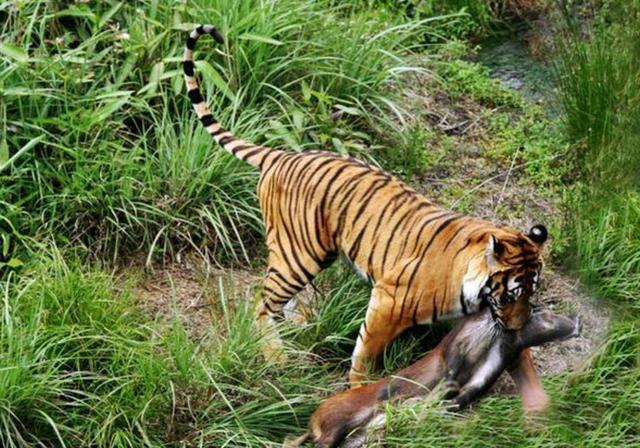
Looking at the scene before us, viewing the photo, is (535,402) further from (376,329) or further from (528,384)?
(376,329)

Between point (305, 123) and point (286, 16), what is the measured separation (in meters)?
0.65

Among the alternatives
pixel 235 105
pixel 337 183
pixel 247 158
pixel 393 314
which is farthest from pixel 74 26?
pixel 393 314

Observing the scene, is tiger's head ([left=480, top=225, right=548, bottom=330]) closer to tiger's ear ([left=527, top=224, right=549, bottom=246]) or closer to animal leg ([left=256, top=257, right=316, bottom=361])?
tiger's ear ([left=527, top=224, right=549, bottom=246])

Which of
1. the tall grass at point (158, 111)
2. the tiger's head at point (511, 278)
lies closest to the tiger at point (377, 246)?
the tiger's head at point (511, 278)

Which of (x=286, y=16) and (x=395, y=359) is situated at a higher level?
(x=286, y=16)

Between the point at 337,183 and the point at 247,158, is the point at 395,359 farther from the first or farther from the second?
the point at 247,158

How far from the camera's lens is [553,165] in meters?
7.23

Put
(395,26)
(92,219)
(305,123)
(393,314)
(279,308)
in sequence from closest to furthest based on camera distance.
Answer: (393,314)
(279,308)
(92,219)
(305,123)
(395,26)

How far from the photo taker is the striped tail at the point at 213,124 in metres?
6.01

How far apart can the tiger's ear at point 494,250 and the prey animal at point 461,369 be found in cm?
21

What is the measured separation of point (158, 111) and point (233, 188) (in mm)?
571

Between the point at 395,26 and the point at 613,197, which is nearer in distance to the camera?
the point at 613,197

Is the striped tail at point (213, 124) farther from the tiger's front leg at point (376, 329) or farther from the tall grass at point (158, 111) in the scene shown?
the tiger's front leg at point (376, 329)

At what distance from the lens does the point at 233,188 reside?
654 centimetres
